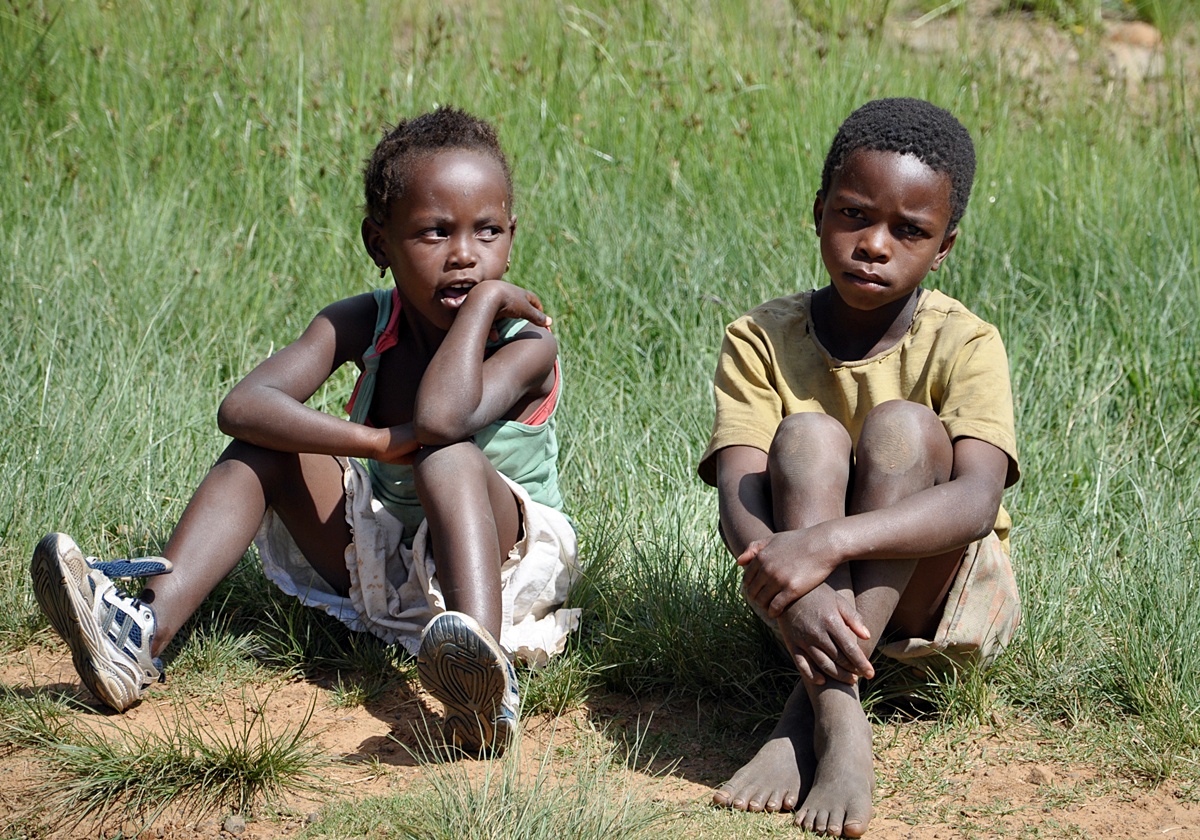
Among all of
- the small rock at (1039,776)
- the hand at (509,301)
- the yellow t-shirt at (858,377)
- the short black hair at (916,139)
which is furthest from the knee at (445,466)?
the small rock at (1039,776)

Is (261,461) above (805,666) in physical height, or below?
above

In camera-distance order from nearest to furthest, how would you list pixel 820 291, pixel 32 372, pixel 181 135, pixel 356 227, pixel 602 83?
pixel 820 291 < pixel 32 372 < pixel 356 227 < pixel 181 135 < pixel 602 83

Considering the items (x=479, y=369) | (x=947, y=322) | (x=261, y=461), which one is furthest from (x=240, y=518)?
(x=947, y=322)

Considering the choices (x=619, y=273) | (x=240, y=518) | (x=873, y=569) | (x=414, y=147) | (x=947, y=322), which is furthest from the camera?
(x=619, y=273)

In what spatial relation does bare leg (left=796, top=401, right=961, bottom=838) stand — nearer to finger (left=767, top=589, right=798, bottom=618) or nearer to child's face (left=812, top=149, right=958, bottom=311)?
finger (left=767, top=589, right=798, bottom=618)

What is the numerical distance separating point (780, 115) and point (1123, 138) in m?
1.57

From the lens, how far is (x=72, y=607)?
2.41 metres

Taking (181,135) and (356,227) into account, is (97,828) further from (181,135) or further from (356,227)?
(181,135)

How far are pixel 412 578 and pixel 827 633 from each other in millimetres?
1048

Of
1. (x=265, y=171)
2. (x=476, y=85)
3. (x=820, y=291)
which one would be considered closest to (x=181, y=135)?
(x=265, y=171)

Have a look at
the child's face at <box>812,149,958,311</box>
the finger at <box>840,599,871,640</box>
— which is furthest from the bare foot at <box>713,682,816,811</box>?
the child's face at <box>812,149,958,311</box>

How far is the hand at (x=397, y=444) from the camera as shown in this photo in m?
2.63

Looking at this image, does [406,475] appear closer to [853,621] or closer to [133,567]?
[133,567]

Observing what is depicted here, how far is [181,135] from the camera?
16.5 ft
